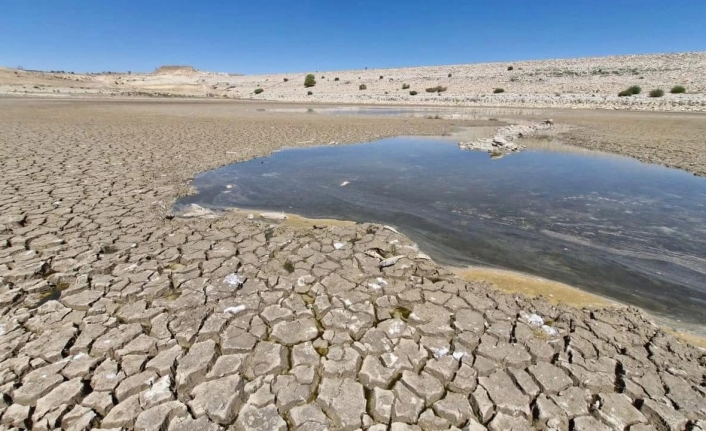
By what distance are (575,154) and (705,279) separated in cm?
896

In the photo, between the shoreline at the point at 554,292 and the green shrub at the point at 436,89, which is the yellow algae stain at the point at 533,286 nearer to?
the shoreline at the point at 554,292

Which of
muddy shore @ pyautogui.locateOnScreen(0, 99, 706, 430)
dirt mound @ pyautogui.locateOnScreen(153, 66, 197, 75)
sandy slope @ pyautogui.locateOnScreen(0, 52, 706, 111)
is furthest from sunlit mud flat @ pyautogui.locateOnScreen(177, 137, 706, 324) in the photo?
dirt mound @ pyautogui.locateOnScreen(153, 66, 197, 75)

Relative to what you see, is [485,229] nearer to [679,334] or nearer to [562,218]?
[562,218]

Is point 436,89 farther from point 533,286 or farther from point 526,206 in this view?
point 533,286

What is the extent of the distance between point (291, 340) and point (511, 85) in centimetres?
4867

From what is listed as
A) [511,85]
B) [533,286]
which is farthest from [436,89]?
[533,286]

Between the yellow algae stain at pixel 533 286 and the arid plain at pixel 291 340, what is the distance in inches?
8.6

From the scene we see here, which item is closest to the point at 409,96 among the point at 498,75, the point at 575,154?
the point at 498,75

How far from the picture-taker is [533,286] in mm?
4035

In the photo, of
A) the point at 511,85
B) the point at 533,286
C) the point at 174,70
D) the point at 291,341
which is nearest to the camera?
the point at 291,341

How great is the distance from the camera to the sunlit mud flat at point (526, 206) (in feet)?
14.5

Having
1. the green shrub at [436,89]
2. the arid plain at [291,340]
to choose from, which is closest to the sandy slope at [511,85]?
the green shrub at [436,89]

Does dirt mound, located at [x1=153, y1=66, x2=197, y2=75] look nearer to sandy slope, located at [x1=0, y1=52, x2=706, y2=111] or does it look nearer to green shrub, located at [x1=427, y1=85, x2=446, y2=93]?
sandy slope, located at [x1=0, y1=52, x2=706, y2=111]

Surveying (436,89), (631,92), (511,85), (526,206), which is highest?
(511,85)
